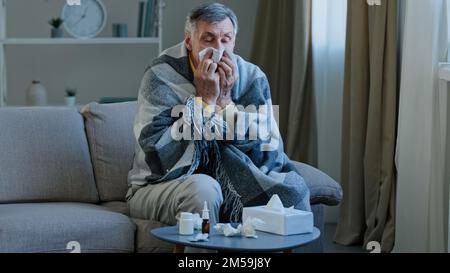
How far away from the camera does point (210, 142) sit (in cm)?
286

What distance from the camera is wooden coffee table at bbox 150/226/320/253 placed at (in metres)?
2.19

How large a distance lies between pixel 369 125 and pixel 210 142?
4.05 ft

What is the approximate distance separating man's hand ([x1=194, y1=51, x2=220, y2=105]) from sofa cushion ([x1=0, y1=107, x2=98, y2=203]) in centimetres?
55

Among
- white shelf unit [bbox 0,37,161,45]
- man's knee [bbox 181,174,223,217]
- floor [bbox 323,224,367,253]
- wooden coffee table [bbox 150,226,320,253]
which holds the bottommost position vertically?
floor [bbox 323,224,367,253]

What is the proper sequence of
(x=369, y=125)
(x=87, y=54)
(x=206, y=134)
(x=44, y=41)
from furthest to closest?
(x=87, y=54), (x=44, y=41), (x=369, y=125), (x=206, y=134)

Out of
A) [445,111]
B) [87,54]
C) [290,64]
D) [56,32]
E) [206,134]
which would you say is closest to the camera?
[206,134]

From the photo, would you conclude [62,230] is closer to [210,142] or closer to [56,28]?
[210,142]

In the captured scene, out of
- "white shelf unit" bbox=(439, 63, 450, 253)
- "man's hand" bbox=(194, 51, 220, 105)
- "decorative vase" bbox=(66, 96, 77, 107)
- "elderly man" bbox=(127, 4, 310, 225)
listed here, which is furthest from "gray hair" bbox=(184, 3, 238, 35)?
"decorative vase" bbox=(66, 96, 77, 107)

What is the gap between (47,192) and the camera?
3.04m

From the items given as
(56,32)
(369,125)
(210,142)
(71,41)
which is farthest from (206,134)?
(56,32)

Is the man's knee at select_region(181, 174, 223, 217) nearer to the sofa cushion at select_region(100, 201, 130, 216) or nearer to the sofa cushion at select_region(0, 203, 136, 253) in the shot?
the sofa cushion at select_region(0, 203, 136, 253)

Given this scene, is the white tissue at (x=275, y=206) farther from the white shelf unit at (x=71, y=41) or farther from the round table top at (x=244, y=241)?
the white shelf unit at (x=71, y=41)

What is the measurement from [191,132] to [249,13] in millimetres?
2520
